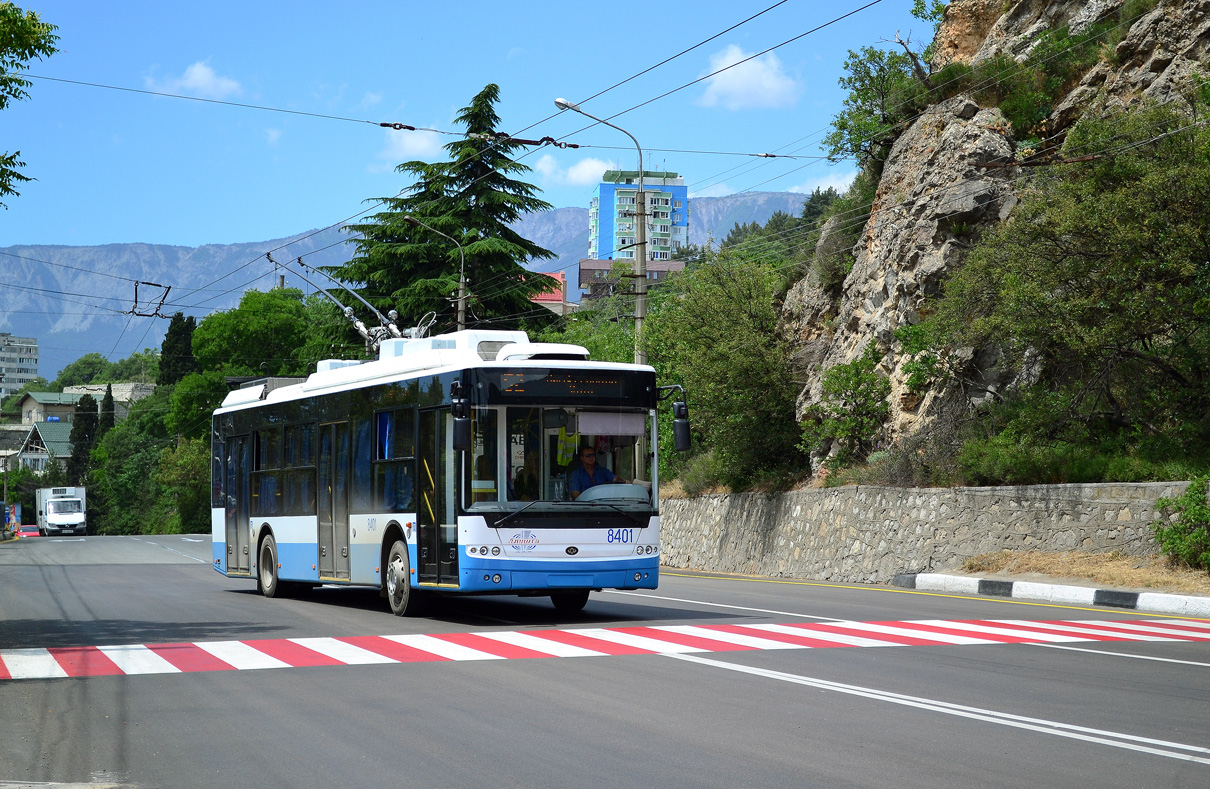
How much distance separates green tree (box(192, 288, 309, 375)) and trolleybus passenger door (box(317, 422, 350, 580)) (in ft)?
226

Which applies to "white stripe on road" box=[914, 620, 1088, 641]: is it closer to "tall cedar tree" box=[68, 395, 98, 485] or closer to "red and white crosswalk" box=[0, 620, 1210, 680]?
"red and white crosswalk" box=[0, 620, 1210, 680]

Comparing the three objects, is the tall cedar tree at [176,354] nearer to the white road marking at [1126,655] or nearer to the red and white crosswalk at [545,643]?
the red and white crosswalk at [545,643]

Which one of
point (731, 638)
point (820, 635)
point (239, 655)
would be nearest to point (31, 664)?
point (239, 655)

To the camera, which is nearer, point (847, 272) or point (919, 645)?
point (919, 645)

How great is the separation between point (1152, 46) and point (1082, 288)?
8.42 metres

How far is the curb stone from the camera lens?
16.1 m

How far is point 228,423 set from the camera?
21.9 meters

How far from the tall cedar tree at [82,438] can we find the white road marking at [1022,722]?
135 meters

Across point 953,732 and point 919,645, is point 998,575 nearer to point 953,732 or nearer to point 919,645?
point 919,645

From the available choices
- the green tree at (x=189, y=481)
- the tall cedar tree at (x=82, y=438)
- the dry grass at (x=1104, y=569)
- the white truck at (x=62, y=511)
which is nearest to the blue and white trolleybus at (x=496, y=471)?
the dry grass at (x=1104, y=569)

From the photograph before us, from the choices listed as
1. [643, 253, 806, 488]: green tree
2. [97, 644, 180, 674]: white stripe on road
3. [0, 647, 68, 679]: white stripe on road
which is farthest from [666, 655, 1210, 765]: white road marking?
[643, 253, 806, 488]: green tree

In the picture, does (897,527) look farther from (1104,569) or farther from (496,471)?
(496,471)

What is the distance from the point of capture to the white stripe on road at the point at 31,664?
10.2 m

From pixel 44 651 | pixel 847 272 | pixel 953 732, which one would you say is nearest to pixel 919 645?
pixel 953 732
